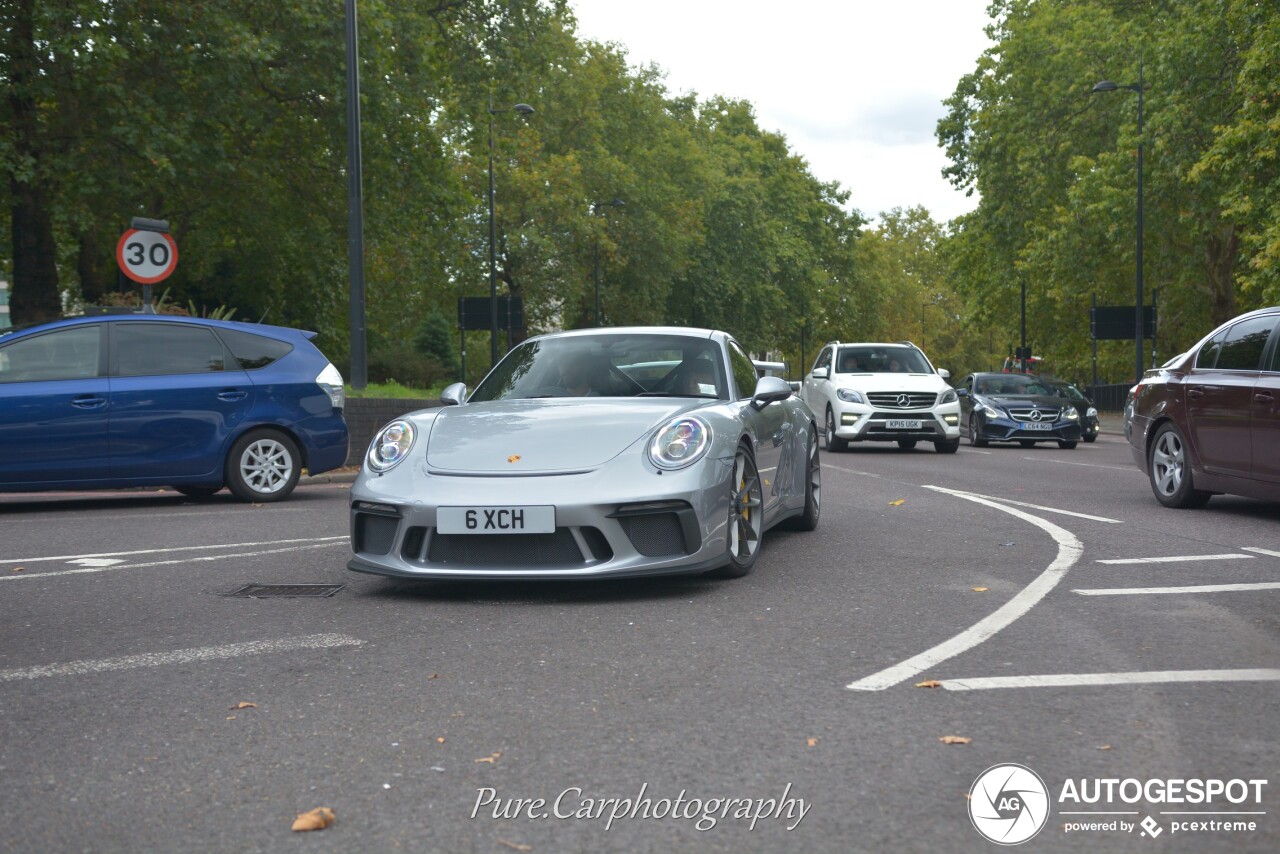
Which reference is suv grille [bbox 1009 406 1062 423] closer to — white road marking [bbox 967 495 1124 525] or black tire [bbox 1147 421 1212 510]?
white road marking [bbox 967 495 1124 525]

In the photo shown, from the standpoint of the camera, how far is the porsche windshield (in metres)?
8.01

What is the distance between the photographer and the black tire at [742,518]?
7.12 meters

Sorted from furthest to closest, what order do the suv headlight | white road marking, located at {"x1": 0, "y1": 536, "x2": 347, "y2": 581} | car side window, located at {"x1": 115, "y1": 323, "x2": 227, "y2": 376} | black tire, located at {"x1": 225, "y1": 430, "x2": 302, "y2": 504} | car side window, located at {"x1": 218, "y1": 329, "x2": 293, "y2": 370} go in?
the suv headlight → car side window, located at {"x1": 218, "y1": 329, "x2": 293, "y2": 370} → black tire, located at {"x1": 225, "y1": 430, "x2": 302, "y2": 504} → car side window, located at {"x1": 115, "y1": 323, "x2": 227, "y2": 376} → white road marking, located at {"x1": 0, "y1": 536, "x2": 347, "y2": 581}

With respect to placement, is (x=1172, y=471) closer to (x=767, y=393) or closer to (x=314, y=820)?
(x=767, y=393)

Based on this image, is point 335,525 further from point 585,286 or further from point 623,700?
point 585,286

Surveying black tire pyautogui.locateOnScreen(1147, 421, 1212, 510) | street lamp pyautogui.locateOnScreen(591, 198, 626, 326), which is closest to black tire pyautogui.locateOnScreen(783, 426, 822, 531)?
black tire pyautogui.locateOnScreen(1147, 421, 1212, 510)

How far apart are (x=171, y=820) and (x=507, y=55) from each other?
27.0 meters

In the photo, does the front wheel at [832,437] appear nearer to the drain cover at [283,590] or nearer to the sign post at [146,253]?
the sign post at [146,253]

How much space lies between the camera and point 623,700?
4.64 m

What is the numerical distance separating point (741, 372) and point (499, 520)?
254 centimetres

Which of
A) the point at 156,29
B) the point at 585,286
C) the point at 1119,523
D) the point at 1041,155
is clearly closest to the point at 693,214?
the point at 585,286

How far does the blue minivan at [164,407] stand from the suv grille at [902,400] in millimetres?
10669

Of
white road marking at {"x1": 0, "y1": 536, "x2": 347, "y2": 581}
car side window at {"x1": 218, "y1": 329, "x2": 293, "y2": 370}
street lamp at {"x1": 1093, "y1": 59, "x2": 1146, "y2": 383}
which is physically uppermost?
street lamp at {"x1": 1093, "y1": 59, "x2": 1146, "y2": 383}

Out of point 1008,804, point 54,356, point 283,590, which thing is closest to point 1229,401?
point 283,590
